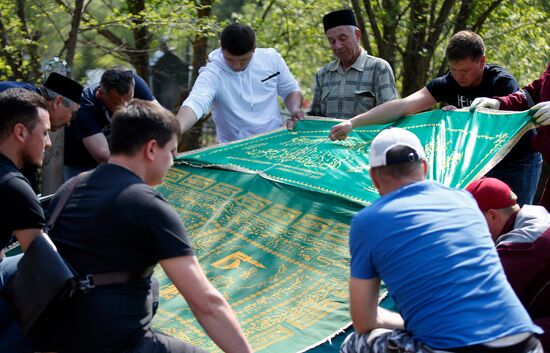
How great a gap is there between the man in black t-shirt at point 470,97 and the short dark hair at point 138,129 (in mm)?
2308

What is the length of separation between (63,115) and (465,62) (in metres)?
2.73

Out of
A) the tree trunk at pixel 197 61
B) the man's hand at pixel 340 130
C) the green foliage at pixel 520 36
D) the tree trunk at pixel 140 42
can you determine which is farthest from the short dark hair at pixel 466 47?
the tree trunk at pixel 140 42

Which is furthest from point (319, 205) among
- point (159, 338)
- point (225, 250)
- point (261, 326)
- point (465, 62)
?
point (159, 338)

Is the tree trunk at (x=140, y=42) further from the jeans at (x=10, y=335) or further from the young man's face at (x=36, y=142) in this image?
the jeans at (x=10, y=335)

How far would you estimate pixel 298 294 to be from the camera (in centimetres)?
423

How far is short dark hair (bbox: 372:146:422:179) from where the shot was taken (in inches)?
123

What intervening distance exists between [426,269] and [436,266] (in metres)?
0.04

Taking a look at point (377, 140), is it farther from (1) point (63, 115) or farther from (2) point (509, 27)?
(2) point (509, 27)

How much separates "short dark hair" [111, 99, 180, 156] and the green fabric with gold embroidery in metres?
1.24

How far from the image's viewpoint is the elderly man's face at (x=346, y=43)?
6.11 m

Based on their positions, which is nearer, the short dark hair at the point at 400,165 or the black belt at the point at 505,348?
the black belt at the point at 505,348

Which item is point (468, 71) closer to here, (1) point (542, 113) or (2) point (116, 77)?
(1) point (542, 113)

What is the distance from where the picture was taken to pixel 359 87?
6062mm

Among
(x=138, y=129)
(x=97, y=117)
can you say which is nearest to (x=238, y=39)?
(x=97, y=117)
